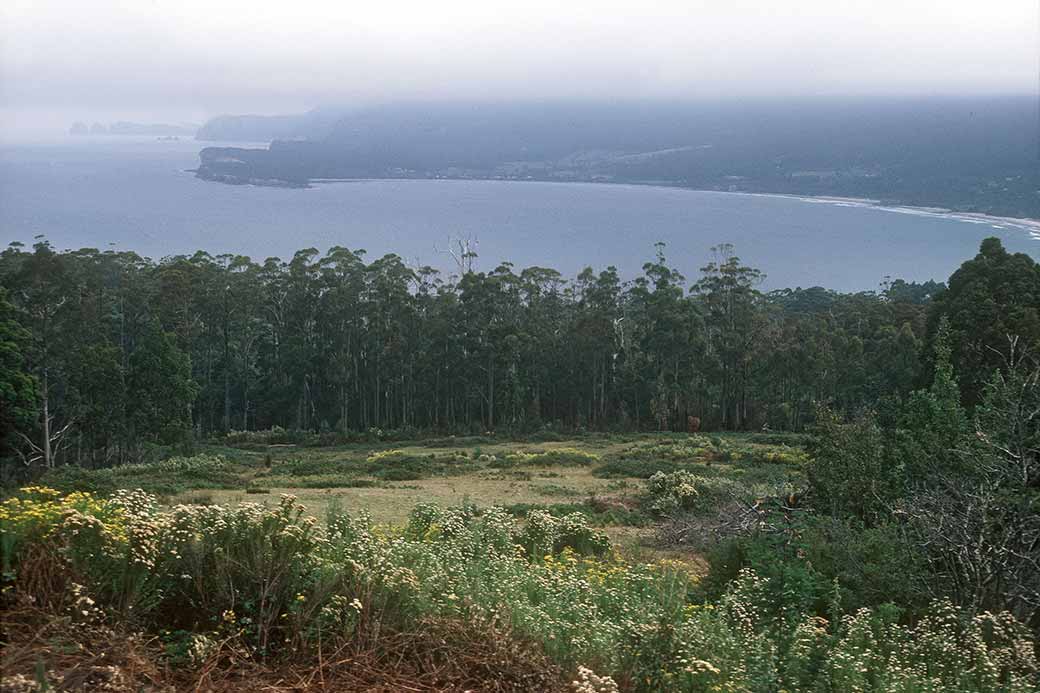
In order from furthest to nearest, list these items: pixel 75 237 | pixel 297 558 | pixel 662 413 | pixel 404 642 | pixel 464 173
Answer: pixel 464 173 → pixel 75 237 → pixel 662 413 → pixel 297 558 → pixel 404 642

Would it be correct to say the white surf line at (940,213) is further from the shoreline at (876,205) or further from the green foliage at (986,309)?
the green foliage at (986,309)

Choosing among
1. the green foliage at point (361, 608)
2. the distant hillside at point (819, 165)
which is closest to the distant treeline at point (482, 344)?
the green foliage at point (361, 608)

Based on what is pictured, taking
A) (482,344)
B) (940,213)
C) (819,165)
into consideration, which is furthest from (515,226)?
(819,165)

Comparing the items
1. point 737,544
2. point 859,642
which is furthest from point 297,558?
point 737,544

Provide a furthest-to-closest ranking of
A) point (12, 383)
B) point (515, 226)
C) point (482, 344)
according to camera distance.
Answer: point (515, 226) → point (482, 344) → point (12, 383)

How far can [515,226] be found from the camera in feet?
359

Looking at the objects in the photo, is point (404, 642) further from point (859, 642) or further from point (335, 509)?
point (859, 642)

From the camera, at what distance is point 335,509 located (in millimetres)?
5426

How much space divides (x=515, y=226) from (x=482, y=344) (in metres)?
71.6

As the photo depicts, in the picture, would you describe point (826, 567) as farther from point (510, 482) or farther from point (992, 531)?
point (510, 482)

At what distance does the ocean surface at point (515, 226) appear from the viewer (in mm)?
85750

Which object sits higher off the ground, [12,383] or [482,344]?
[12,383]

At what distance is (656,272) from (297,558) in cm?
3865

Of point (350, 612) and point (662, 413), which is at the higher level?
point (350, 612)
